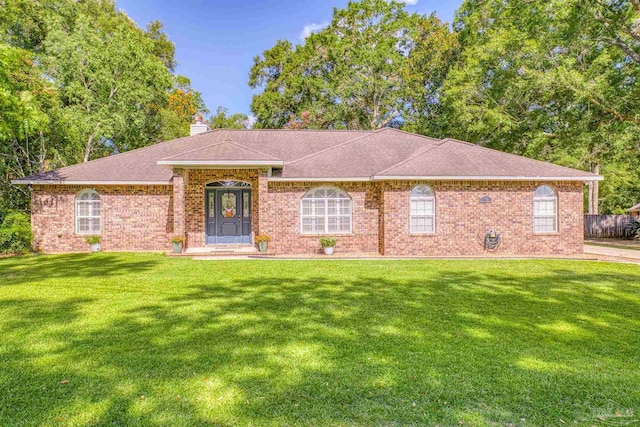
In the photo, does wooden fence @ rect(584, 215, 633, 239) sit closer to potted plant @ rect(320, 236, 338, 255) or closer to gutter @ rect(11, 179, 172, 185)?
potted plant @ rect(320, 236, 338, 255)

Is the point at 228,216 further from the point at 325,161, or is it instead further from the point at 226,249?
the point at 325,161

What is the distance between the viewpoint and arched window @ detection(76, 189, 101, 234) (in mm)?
14484

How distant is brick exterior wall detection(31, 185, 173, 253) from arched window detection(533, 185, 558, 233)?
47.2 ft

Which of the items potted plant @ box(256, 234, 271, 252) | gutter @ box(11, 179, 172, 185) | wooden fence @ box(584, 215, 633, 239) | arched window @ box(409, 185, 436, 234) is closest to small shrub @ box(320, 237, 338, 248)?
potted plant @ box(256, 234, 271, 252)

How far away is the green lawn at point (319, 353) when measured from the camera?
10.2ft

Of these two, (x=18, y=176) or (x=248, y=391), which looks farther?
(x=18, y=176)

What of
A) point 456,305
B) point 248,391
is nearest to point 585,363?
point 456,305

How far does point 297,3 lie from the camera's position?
22.5 metres

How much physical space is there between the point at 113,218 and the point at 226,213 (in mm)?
4439

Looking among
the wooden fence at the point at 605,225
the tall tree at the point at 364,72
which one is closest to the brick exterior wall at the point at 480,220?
the wooden fence at the point at 605,225

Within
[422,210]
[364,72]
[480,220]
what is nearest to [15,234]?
[422,210]

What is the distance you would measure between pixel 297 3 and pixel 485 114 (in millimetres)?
13553

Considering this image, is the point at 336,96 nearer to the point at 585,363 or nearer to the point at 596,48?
the point at 596,48

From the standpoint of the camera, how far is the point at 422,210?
1347 centimetres
